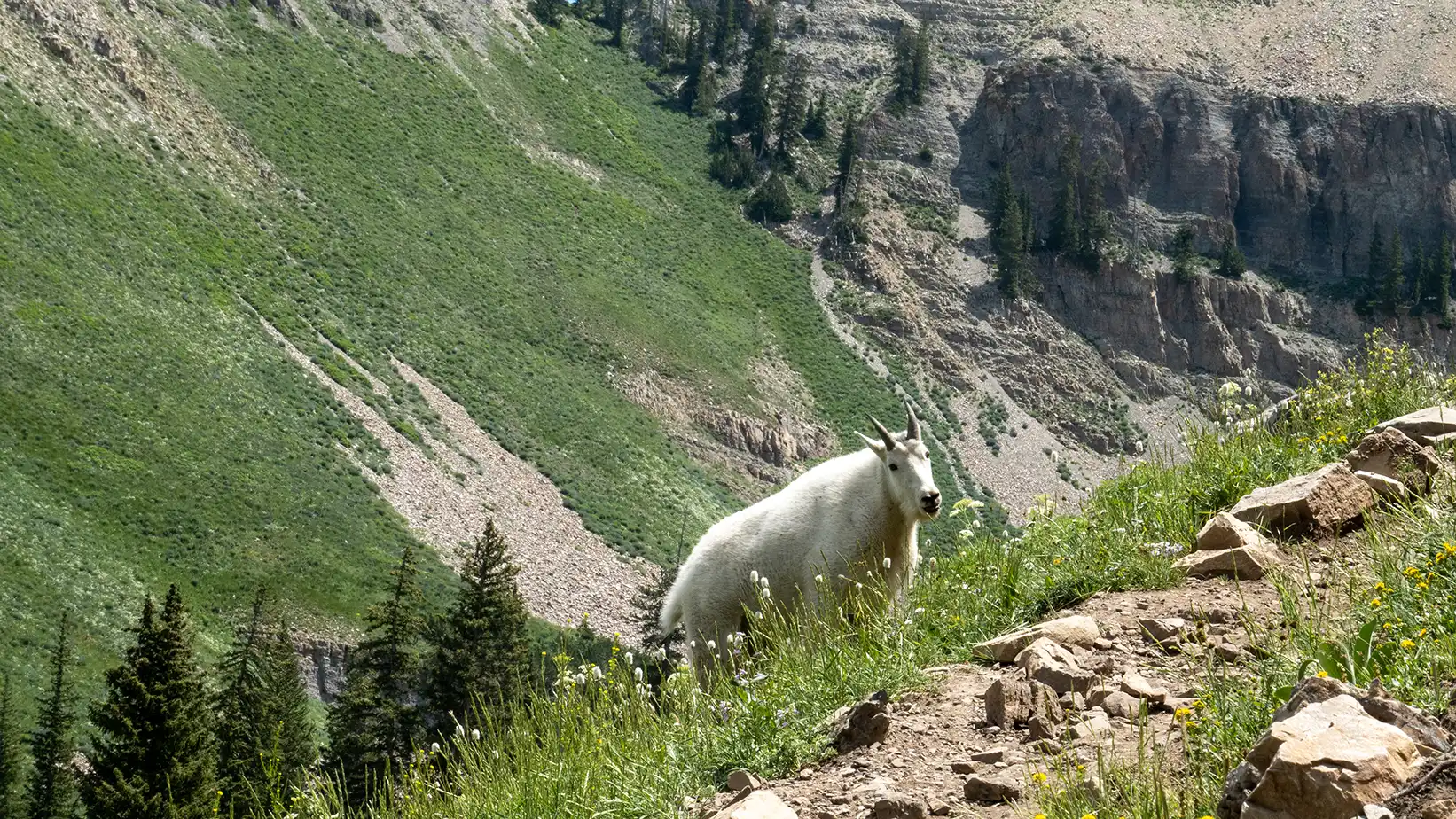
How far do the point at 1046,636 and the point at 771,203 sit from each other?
13190cm

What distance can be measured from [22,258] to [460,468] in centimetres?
2489

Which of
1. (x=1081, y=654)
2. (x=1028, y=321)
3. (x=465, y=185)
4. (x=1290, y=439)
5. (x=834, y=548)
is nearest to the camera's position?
(x=1081, y=654)

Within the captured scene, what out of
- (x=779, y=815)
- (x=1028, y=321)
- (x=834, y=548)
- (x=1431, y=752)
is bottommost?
(x=1028, y=321)

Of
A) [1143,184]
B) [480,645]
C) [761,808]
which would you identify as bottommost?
[1143,184]

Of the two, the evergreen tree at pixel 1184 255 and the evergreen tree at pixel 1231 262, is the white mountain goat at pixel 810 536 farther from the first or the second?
the evergreen tree at pixel 1231 262

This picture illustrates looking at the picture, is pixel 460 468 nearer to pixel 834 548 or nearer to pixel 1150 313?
pixel 834 548

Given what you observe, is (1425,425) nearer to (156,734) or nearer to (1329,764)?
(1329,764)

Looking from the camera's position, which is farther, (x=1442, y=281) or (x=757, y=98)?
(x=757, y=98)

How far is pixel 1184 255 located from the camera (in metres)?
136

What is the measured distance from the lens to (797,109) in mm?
143625

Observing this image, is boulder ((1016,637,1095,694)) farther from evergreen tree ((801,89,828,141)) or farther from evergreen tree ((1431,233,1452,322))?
evergreen tree ((801,89,828,141))

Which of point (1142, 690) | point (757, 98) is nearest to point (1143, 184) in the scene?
point (757, 98)

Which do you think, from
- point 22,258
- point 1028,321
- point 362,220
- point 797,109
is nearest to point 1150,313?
point 1028,321

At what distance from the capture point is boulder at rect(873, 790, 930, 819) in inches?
165
